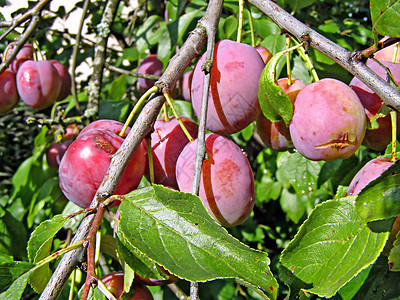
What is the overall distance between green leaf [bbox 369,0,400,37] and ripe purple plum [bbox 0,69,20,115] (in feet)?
4.13

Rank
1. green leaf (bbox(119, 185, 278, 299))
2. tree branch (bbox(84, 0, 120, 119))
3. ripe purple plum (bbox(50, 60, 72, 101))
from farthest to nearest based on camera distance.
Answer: ripe purple plum (bbox(50, 60, 72, 101)) → tree branch (bbox(84, 0, 120, 119)) → green leaf (bbox(119, 185, 278, 299))

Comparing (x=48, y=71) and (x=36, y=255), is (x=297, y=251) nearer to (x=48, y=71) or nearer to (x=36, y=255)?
(x=36, y=255)

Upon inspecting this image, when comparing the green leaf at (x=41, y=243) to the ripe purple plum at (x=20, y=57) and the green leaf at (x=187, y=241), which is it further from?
the ripe purple plum at (x=20, y=57)

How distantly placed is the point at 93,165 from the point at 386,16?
1.63 ft

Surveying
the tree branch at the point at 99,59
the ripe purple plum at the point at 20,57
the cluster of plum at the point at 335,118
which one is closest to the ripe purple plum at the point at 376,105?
the cluster of plum at the point at 335,118

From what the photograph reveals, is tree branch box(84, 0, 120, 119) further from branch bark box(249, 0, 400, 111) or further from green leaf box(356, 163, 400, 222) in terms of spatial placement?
green leaf box(356, 163, 400, 222)

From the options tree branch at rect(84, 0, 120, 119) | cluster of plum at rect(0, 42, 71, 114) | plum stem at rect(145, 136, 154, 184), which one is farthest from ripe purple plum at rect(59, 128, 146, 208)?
cluster of plum at rect(0, 42, 71, 114)

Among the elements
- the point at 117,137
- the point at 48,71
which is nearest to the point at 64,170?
the point at 117,137

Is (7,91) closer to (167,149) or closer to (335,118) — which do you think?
(167,149)

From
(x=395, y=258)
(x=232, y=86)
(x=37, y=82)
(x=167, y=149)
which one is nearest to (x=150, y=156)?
(x=167, y=149)

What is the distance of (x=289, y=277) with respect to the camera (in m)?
0.56

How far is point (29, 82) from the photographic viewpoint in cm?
135

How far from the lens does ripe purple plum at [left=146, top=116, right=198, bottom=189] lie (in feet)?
2.30

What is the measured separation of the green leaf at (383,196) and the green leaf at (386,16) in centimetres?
18
